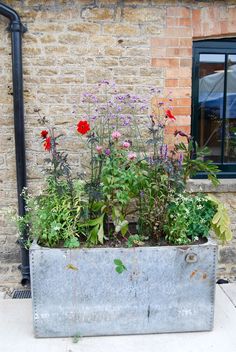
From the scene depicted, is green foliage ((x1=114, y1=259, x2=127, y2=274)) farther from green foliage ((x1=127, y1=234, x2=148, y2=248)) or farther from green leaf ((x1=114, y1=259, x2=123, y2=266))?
green foliage ((x1=127, y1=234, x2=148, y2=248))

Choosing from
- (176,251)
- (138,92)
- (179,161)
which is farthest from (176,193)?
(138,92)

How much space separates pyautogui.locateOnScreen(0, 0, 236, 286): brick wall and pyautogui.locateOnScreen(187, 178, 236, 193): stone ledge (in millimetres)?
743

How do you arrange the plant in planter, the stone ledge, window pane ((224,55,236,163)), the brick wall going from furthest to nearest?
window pane ((224,55,236,163))
the stone ledge
the brick wall
the plant in planter

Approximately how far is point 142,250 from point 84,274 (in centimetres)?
50

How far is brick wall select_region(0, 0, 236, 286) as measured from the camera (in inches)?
136

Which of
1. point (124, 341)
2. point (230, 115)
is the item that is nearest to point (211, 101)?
point (230, 115)

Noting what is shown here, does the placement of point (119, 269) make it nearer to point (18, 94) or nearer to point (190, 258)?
point (190, 258)

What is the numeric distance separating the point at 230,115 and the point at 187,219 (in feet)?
4.66

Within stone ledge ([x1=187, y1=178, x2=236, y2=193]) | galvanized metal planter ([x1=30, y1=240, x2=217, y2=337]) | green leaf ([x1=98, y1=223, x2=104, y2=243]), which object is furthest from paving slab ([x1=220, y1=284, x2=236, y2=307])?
green leaf ([x1=98, y1=223, x2=104, y2=243])

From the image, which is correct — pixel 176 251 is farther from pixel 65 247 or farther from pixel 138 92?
pixel 138 92

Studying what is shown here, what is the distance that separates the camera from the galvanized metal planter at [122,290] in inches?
111

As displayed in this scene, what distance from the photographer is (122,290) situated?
2.87 metres

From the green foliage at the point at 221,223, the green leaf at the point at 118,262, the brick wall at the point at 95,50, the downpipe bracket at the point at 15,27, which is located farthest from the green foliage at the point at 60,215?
the downpipe bracket at the point at 15,27

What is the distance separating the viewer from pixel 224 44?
12.2 ft
